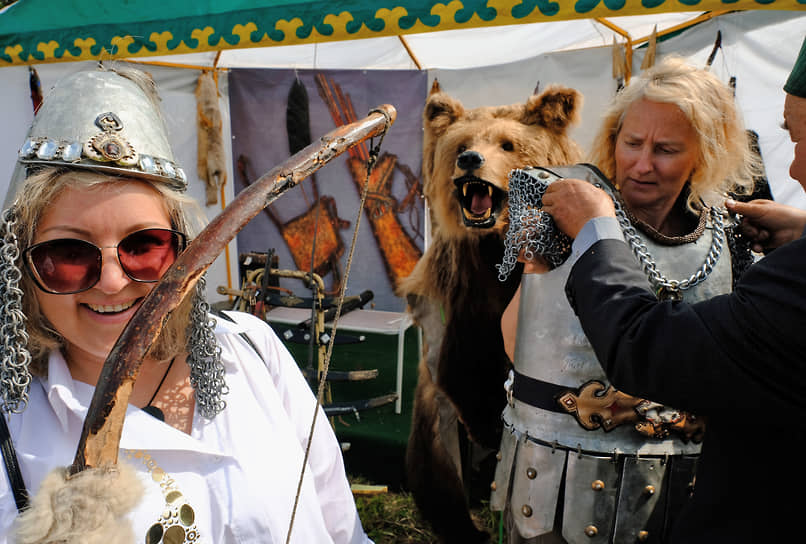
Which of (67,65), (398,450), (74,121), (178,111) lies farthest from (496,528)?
(67,65)

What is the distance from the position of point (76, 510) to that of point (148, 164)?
25.9 inches

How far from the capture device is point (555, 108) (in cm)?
264

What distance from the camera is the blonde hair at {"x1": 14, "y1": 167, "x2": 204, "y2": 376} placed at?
1010 mm

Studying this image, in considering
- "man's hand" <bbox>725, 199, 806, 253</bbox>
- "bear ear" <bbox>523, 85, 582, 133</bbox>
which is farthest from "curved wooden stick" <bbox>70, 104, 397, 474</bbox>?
"bear ear" <bbox>523, 85, 582, 133</bbox>

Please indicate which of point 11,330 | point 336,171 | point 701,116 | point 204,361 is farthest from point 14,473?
point 336,171

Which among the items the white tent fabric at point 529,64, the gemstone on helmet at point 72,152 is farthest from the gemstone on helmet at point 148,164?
the white tent fabric at point 529,64

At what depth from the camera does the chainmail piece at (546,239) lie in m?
1.46

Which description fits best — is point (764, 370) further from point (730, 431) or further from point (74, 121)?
point (74, 121)

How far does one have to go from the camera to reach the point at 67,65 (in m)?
4.54

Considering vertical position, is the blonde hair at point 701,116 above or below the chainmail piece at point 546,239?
above

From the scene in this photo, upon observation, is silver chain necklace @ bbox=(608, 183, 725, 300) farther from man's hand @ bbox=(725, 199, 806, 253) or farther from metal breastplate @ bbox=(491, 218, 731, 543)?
man's hand @ bbox=(725, 199, 806, 253)

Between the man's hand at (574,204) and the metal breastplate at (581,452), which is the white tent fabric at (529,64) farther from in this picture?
the man's hand at (574,204)

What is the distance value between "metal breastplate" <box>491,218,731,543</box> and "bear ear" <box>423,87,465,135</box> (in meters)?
1.50

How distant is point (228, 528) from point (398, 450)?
2555mm
